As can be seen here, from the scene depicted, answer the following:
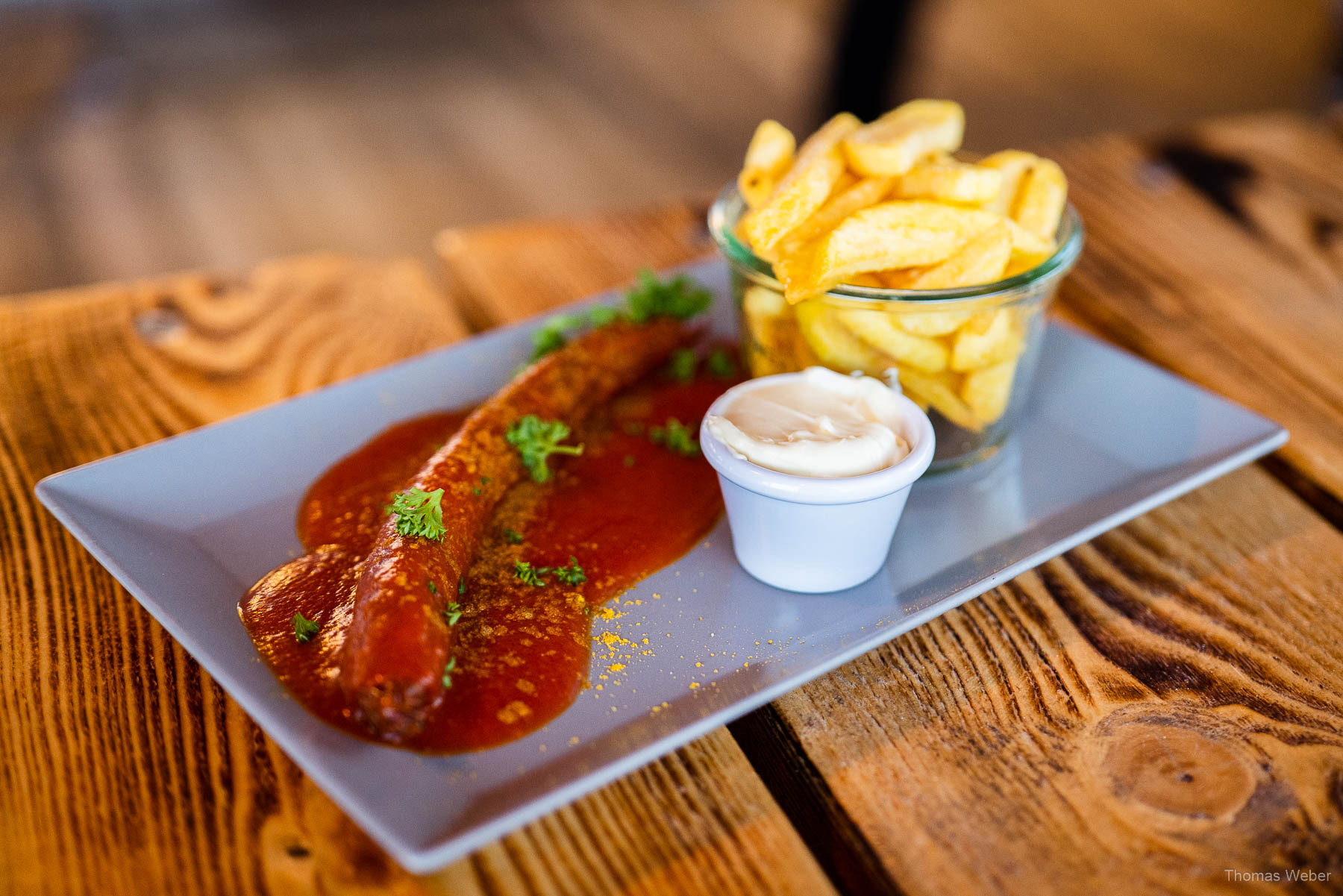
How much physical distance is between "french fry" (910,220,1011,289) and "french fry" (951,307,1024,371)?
0.26ft

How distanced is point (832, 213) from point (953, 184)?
22 cm

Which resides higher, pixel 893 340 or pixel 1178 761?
pixel 893 340

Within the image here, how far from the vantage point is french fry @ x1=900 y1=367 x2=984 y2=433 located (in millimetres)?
1876

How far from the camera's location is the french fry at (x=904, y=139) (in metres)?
1.77

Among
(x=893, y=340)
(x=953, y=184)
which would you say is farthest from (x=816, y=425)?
(x=953, y=184)

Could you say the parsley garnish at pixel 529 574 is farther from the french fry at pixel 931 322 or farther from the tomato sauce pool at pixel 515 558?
the french fry at pixel 931 322

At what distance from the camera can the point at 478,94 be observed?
7.71 metres

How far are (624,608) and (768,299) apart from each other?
0.72 m

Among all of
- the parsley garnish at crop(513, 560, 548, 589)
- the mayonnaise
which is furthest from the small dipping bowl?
the parsley garnish at crop(513, 560, 548, 589)

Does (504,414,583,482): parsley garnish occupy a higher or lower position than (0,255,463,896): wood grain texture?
higher

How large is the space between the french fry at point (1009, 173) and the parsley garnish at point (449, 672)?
128cm

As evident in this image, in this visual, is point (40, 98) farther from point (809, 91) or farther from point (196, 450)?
point (196, 450)

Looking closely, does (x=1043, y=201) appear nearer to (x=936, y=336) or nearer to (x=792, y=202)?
(x=936, y=336)

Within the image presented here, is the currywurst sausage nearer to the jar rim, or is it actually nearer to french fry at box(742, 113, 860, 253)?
the jar rim
